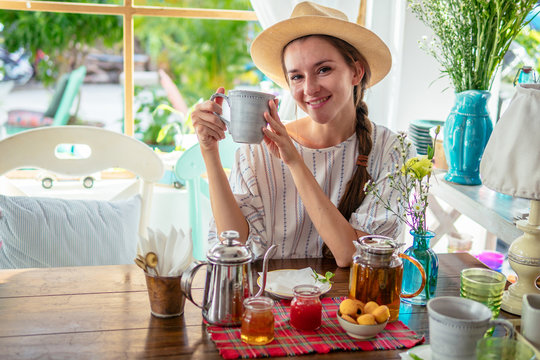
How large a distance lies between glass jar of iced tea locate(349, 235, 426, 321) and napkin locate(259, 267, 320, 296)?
0.59 ft

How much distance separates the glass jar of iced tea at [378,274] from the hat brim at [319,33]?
2.49ft

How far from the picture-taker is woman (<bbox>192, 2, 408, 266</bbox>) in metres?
1.65

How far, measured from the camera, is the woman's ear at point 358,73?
74.0 inches

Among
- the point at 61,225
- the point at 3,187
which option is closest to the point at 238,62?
the point at 3,187

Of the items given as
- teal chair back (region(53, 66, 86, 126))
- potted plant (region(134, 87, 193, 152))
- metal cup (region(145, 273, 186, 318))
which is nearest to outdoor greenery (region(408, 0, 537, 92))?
metal cup (region(145, 273, 186, 318))

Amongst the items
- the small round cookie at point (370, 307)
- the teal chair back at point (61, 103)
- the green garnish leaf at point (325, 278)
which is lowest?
the small round cookie at point (370, 307)

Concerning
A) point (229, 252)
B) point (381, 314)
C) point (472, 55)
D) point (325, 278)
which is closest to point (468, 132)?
point (472, 55)

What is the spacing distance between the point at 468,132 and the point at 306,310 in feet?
4.07

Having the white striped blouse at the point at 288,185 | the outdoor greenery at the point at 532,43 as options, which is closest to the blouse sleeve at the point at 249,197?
the white striped blouse at the point at 288,185

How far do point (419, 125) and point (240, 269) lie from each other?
159 cm

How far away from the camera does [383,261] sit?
1212mm

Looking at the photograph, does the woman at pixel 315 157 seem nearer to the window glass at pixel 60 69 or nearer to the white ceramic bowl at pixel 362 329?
the white ceramic bowl at pixel 362 329

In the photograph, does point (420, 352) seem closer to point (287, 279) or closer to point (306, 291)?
point (306, 291)

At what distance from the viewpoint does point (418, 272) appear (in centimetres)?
135
